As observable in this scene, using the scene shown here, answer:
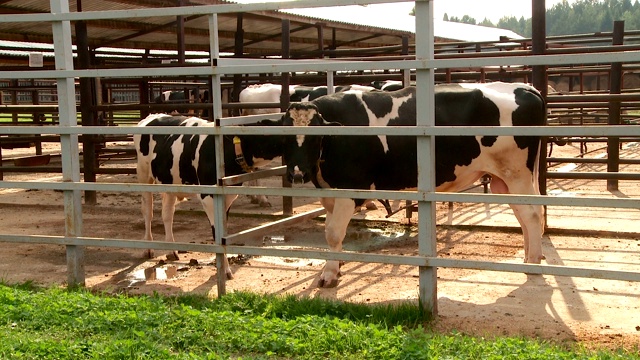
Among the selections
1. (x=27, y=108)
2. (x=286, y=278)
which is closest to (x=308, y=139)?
(x=286, y=278)

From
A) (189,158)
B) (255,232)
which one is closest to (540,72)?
(255,232)

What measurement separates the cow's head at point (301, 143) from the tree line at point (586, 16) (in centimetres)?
12135

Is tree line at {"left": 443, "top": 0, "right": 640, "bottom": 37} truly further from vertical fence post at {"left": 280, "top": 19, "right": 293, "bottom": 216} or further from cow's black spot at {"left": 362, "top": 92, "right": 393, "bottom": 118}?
cow's black spot at {"left": 362, "top": 92, "right": 393, "bottom": 118}

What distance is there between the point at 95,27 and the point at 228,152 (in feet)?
22.5

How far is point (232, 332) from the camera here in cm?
466

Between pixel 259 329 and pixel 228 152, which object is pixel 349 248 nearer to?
pixel 228 152

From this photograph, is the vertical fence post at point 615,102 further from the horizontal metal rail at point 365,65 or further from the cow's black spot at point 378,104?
the horizontal metal rail at point 365,65

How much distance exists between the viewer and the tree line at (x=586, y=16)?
413ft

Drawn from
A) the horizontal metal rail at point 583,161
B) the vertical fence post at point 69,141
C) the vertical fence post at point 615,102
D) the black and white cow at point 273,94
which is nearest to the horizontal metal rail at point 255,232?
the vertical fence post at point 69,141

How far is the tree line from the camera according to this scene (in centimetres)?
12579

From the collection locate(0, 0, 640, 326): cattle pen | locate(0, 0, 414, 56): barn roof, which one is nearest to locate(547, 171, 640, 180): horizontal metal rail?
locate(0, 0, 640, 326): cattle pen

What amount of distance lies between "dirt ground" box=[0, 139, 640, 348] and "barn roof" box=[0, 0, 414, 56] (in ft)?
10.7

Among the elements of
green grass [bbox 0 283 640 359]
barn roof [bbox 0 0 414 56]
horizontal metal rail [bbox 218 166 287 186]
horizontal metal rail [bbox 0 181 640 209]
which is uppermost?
barn roof [bbox 0 0 414 56]

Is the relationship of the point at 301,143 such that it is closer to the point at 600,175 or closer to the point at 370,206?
the point at 600,175
